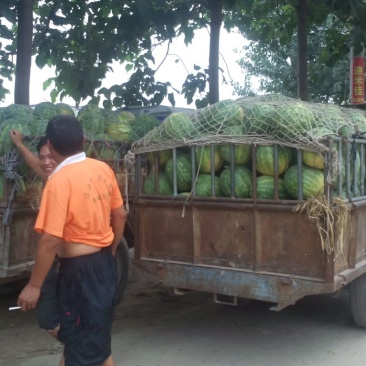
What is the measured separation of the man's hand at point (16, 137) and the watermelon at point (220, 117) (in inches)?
59.7

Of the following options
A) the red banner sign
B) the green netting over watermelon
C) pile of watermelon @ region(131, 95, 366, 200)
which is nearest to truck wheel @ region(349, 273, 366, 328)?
pile of watermelon @ region(131, 95, 366, 200)

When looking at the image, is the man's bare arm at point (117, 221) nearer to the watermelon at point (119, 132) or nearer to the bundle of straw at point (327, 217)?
the bundle of straw at point (327, 217)

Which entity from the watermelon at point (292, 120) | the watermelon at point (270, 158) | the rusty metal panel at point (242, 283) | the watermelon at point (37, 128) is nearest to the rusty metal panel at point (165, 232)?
the rusty metal panel at point (242, 283)

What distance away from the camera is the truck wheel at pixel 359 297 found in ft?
15.5

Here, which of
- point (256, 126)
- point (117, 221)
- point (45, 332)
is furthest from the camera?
point (45, 332)

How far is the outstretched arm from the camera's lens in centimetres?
400

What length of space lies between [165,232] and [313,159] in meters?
1.44

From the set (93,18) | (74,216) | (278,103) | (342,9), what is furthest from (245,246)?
(93,18)

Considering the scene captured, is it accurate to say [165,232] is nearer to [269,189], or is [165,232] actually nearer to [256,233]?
[256,233]

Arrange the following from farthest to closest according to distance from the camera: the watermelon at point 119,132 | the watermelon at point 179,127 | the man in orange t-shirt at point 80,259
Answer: the watermelon at point 119,132, the watermelon at point 179,127, the man in orange t-shirt at point 80,259

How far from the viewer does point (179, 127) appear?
473 cm

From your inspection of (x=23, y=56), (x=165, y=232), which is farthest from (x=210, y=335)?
(x=23, y=56)

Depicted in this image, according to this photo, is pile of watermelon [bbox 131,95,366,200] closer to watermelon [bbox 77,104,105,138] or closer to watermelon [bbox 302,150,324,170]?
watermelon [bbox 302,150,324,170]

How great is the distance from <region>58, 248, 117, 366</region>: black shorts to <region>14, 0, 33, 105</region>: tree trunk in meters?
4.65
